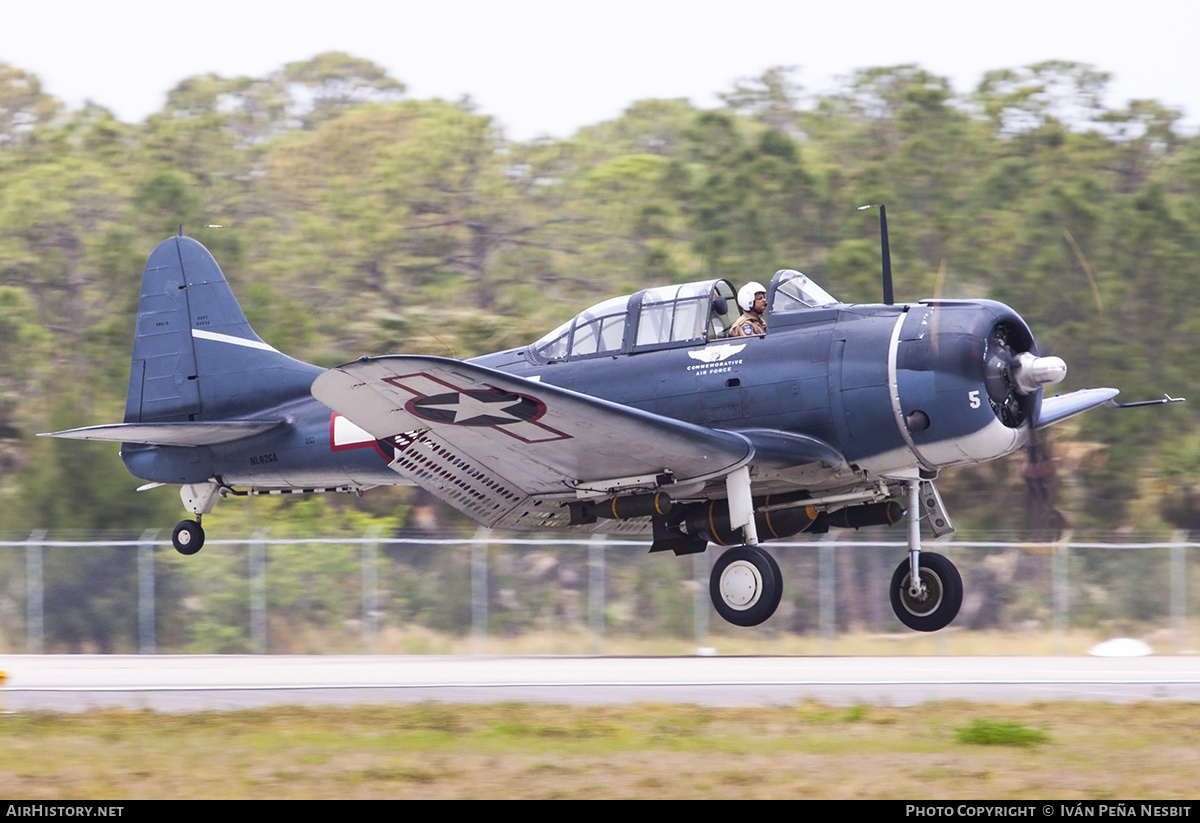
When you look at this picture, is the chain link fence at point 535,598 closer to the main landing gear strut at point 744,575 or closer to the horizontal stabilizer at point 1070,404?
the horizontal stabilizer at point 1070,404

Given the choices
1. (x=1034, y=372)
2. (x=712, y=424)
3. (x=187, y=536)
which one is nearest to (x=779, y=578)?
(x=712, y=424)

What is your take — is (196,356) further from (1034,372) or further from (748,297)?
(1034,372)

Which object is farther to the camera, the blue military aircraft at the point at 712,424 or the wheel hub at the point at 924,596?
the wheel hub at the point at 924,596

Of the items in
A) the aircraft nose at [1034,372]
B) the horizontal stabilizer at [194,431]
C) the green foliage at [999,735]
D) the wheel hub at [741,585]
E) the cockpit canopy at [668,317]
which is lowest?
the green foliage at [999,735]

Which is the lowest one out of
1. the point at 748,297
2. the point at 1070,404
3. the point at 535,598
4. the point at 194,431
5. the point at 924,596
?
the point at 535,598

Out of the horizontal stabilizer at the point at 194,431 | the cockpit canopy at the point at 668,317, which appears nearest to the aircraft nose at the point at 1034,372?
the cockpit canopy at the point at 668,317

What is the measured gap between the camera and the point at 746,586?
12.0m

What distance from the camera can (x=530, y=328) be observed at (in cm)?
2469

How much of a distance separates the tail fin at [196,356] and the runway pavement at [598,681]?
2814mm

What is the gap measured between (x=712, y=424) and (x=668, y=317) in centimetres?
110

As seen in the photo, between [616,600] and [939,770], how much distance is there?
11226 millimetres

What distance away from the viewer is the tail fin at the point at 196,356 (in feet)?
49.5
